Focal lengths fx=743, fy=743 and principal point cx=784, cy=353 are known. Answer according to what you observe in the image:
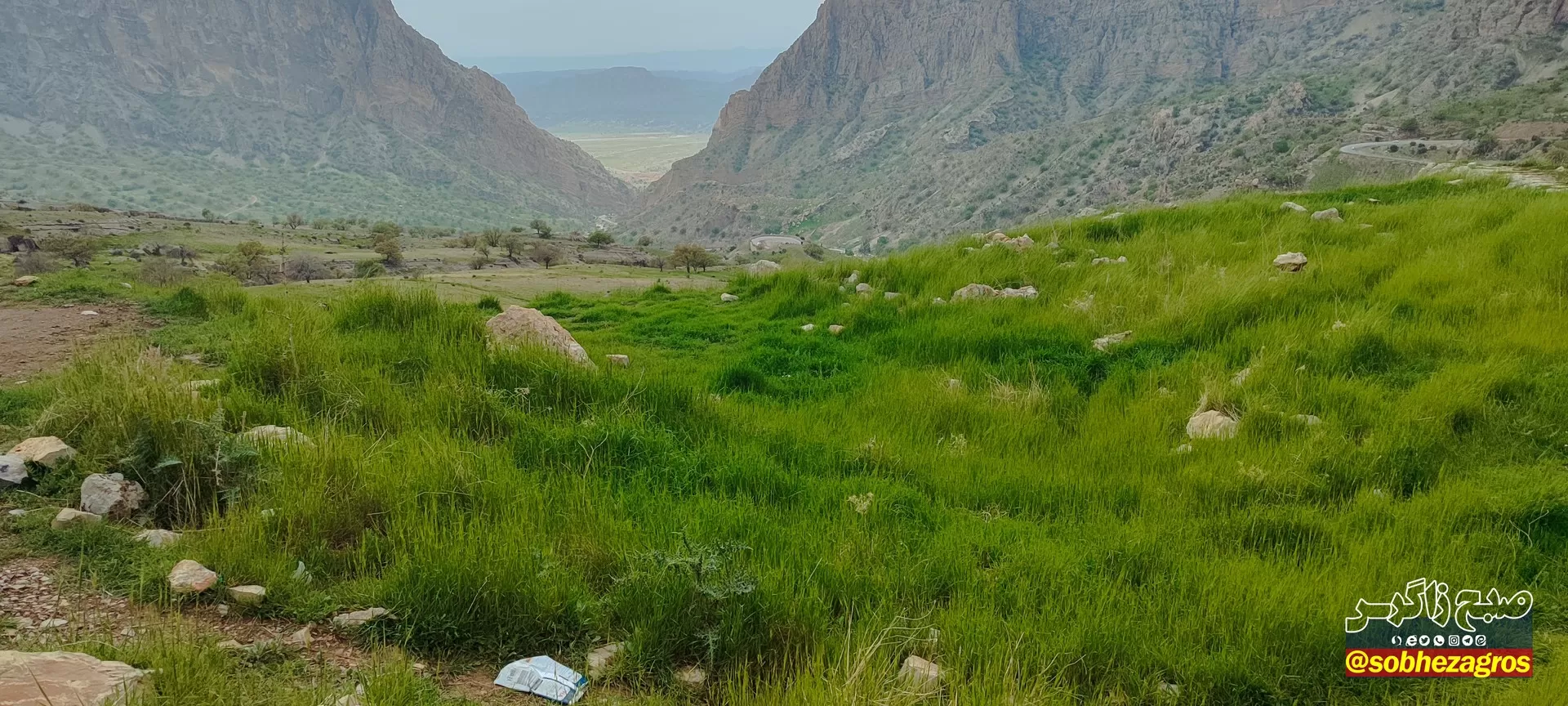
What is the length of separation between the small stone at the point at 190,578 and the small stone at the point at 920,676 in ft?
8.79

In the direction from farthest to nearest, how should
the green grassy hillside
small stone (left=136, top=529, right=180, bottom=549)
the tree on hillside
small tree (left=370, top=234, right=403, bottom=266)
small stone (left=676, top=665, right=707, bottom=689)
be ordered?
the tree on hillside
small tree (left=370, top=234, right=403, bottom=266)
small stone (left=136, top=529, right=180, bottom=549)
the green grassy hillside
small stone (left=676, top=665, right=707, bottom=689)

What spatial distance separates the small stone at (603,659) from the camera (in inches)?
103

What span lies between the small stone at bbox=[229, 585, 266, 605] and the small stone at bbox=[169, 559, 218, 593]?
0.10m

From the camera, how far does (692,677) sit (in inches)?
103

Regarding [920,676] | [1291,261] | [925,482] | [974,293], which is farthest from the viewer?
[974,293]

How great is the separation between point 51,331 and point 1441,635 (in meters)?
10.9

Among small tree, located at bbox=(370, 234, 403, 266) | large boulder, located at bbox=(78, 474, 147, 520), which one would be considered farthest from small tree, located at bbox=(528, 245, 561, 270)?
large boulder, located at bbox=(78, 474, 147, 520)

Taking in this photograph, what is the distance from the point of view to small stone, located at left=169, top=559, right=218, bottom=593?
2.86m

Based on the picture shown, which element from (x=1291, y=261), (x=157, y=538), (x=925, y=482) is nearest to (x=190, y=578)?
(x=157, y=538)

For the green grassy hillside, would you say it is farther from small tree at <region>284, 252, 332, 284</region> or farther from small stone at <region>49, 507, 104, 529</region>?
small tree at <region>284, 252, 332, 284</region>

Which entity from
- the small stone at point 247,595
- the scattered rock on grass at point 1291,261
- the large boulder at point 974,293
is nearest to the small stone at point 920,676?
the small stone at point 247,595

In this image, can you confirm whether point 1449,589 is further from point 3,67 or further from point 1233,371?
point 3,67

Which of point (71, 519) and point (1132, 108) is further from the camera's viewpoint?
point (1132, 108)

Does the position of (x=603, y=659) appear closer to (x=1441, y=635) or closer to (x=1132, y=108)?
(x=1441, y=635)
